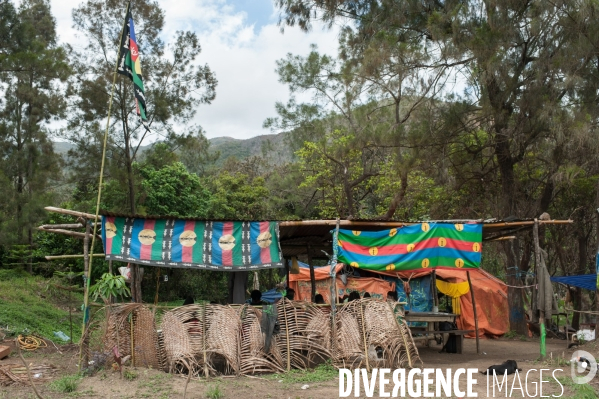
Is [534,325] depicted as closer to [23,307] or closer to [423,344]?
[423,344]

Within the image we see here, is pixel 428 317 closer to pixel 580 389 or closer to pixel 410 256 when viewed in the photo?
pixel 410 256

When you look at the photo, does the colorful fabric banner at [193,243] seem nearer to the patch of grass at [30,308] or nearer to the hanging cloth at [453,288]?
the patch of grass at [30,308]

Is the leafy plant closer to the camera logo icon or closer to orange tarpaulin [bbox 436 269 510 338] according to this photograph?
the camera logo icon

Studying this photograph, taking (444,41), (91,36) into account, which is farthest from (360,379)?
(91,36)

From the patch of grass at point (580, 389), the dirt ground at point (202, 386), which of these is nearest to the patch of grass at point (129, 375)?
the dirt ground at point (202, 386)

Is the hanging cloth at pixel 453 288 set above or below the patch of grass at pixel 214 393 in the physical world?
above

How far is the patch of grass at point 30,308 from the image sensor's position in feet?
38.7

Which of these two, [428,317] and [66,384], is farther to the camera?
[428,317]

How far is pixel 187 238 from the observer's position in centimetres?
869

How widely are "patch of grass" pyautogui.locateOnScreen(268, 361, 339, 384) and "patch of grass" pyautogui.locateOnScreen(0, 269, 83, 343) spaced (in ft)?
20.4

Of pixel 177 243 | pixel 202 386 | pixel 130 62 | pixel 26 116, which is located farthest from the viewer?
pixel 26 116

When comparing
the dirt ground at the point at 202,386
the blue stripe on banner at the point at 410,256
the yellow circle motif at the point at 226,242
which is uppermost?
the yellow circle motif at the point at 226,242

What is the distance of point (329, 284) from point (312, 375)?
24.8 feet

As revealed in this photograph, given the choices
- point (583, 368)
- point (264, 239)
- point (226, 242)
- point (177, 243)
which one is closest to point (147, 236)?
point (177, 243)
